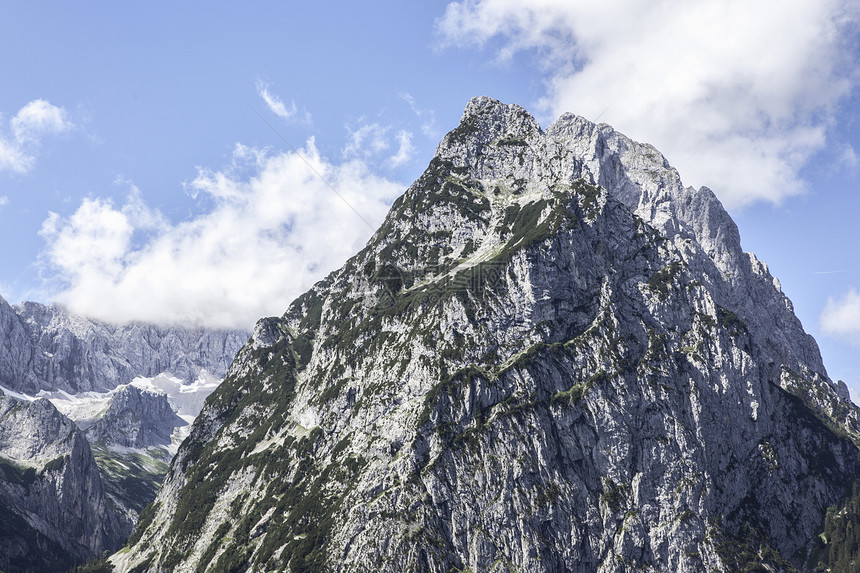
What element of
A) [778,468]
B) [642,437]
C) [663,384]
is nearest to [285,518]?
[642,437]

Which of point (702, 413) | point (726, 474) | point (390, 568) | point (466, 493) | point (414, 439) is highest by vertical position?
point (702, 413)

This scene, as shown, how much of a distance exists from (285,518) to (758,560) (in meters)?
143

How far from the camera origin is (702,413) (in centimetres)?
18625

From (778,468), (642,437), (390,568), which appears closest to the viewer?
(390,568)

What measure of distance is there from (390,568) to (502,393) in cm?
5998

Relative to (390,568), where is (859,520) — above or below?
above

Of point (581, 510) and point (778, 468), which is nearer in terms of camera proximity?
point (581, 510)

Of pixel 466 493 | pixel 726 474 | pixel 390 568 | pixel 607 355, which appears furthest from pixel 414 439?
pixel 726 474

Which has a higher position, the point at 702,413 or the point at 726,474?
the point at 702,413

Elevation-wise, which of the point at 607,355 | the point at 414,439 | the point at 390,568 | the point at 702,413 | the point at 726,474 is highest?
the point at 607,355

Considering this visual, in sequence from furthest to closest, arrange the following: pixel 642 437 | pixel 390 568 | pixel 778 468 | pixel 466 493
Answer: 1. pixel 778 468
2. pixel 642 437
3. pixel 466 493
4. pixel 390 568

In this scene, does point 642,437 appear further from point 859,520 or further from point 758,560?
point 859,520

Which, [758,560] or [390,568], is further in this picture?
[758,560]

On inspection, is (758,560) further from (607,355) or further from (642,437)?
(607,355)
